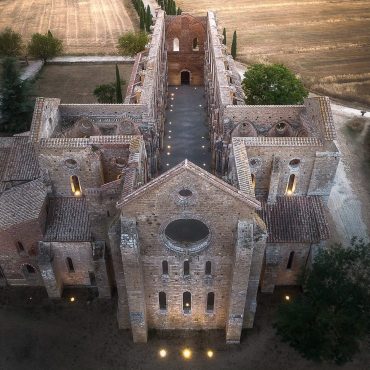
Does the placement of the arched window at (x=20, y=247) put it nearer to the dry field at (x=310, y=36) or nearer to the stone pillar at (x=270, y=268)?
the stone pillar at (x=270, y=268)

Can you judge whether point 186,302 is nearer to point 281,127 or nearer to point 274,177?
point 274,177

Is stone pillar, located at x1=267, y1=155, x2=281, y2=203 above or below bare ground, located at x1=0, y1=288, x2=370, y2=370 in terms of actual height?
above

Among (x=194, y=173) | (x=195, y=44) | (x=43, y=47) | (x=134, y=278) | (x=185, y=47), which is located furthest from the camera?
(x=43, y=47)

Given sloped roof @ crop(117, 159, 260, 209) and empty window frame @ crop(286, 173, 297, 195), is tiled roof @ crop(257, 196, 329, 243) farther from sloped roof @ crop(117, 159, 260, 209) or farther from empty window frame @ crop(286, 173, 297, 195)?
sloped roof @ crop(117, 159, 260, 209)

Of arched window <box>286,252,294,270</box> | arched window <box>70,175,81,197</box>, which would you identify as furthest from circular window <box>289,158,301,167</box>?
arched window <box>70,175,81,197</box>

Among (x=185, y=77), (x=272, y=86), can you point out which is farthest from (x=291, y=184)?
(x=185, y=77)
